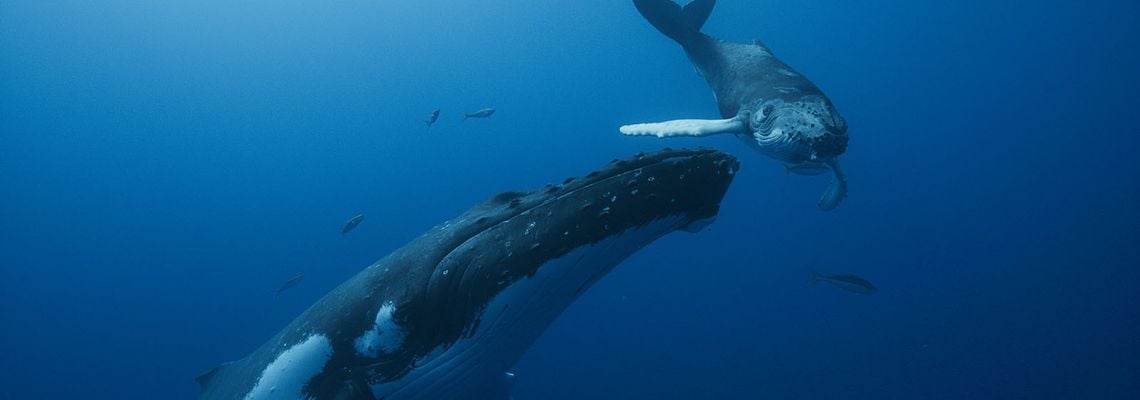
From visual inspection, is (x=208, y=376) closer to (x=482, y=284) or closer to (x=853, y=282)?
(x=482, y=284)

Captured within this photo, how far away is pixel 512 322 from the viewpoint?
2.76 meters

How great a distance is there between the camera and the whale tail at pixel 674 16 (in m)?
9.32

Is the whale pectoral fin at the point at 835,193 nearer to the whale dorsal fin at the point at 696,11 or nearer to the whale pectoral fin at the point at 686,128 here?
the whale pectoral fin at the point at 686,128

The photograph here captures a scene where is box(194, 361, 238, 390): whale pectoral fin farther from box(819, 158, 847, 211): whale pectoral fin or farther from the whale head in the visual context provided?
box(819, 158, 847, 211): whale pectoral fin

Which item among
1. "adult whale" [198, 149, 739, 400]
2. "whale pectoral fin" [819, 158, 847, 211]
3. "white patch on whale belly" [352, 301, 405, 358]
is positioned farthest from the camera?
"whale pectoral fin" [819, 158, 847, 211]

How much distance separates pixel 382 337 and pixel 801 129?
16.7 feet

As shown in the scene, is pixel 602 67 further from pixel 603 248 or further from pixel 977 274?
pixel 603 248

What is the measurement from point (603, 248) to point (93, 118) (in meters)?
88.2

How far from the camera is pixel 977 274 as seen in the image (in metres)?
27.0

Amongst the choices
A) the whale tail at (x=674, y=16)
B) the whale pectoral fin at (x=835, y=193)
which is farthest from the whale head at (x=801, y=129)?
the whale tail at (x=674, y=16)

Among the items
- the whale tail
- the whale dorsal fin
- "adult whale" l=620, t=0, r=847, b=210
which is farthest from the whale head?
the whale dorsal fin

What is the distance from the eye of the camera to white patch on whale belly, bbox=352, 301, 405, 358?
2.75 metres

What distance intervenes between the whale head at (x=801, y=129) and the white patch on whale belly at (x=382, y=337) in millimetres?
5023

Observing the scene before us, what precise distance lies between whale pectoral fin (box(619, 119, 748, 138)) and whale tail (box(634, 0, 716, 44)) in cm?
306
